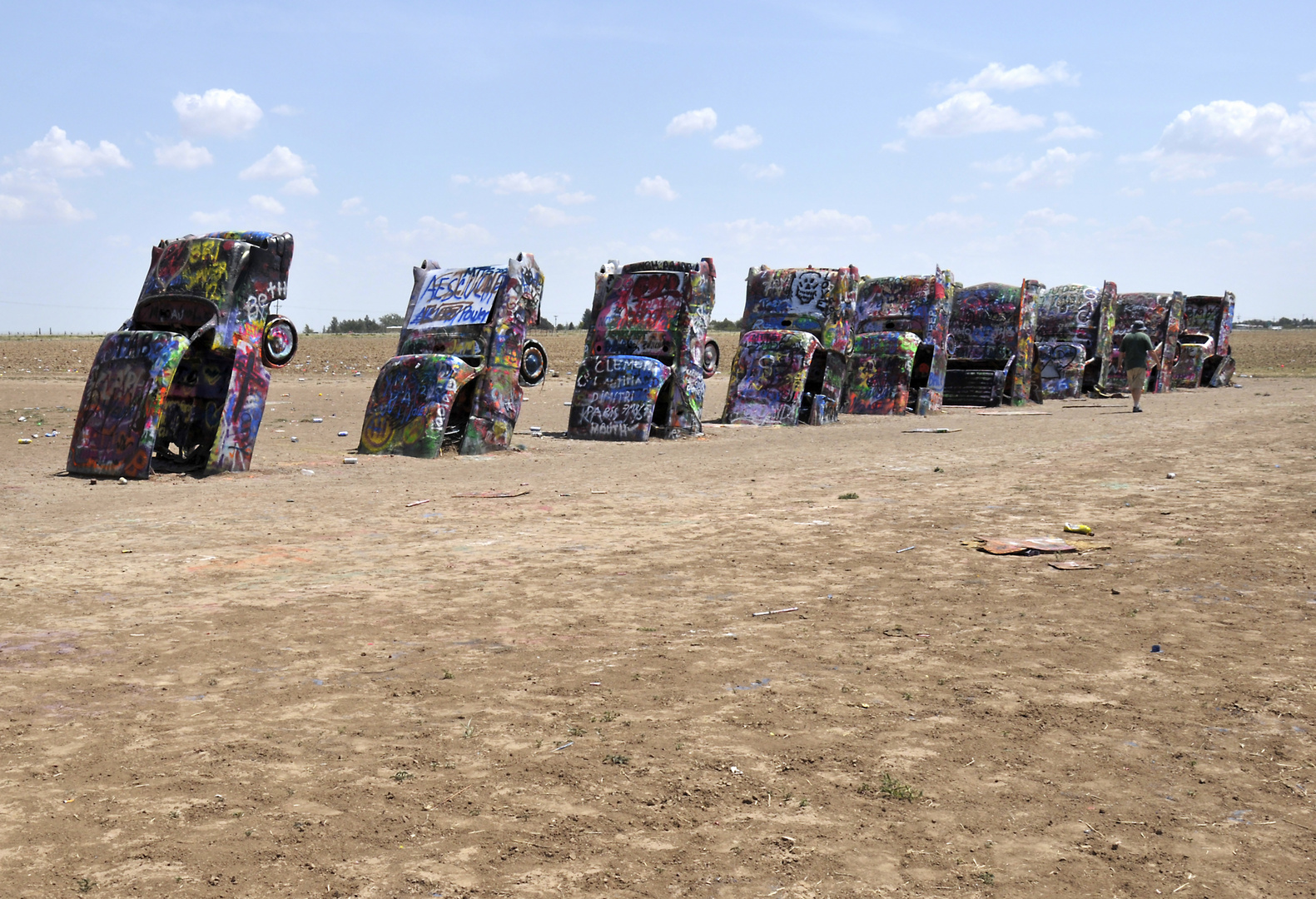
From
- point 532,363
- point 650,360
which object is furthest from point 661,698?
point 650,360

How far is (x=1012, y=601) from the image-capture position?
5.91 metres

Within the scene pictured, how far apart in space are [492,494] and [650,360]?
6.08 m

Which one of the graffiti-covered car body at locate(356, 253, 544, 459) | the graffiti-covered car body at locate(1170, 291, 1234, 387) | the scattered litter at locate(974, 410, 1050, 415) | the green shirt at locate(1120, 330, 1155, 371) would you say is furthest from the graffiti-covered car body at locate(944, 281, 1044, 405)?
the graffiti-covered car body at locate(356, 253, 544, 459)

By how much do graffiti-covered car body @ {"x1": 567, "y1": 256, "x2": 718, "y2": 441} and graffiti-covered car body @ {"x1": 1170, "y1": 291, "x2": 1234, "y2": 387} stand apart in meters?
18.5

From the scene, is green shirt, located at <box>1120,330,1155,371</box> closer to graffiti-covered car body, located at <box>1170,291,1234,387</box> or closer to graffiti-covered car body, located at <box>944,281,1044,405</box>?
graffiti-covered car body, located at <box>944,281,1044,405</box>

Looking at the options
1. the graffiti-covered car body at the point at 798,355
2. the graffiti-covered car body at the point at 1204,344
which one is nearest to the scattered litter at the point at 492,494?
the graffiti-covered car body at the point at 798,355

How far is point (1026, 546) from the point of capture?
282 inches

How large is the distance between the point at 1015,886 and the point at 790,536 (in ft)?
16.2

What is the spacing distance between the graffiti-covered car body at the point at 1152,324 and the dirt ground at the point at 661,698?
19557mm

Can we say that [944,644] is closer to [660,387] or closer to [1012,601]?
[1012,601]

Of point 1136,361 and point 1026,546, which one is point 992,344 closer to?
point 1136,361

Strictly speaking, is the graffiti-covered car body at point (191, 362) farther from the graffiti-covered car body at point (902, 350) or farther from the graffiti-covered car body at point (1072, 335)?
the graffiti-covered car body at point (1072, 335)

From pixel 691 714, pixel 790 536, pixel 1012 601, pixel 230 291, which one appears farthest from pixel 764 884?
pixel 230 291

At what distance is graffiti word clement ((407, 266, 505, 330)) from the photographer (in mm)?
13797
